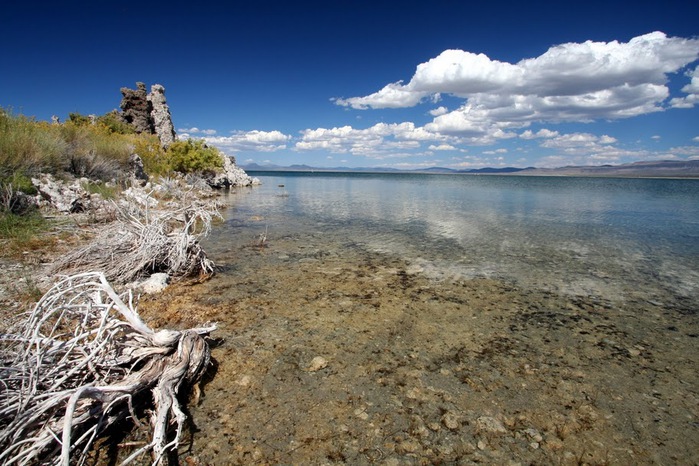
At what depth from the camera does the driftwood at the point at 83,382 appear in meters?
2.98

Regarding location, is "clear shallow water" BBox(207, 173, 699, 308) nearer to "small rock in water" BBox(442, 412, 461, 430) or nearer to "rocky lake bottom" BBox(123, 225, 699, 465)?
"rocky lake bottom" BBox(123, 225, 699, 465)

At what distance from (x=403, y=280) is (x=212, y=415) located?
5.91 m

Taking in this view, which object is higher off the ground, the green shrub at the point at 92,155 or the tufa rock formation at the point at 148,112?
the tufa rock formation at the point at 148,112

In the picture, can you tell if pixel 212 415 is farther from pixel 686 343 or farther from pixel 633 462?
pixel 686 343

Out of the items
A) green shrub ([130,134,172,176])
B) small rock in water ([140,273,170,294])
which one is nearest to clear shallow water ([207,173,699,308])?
small rock in water ([140,273,170,294])

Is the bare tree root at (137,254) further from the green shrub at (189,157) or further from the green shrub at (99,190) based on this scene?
the green shrub at (189,157)

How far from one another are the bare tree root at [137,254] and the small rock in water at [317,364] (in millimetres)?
4707

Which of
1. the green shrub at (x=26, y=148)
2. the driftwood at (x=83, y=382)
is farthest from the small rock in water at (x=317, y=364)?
the green shrub at (x=26, y=148)

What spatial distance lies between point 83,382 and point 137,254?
481cm

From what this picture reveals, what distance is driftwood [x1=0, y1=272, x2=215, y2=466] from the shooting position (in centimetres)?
298

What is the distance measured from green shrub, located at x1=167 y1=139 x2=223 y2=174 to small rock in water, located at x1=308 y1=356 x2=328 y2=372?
4153 cm

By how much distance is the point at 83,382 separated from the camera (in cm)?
384

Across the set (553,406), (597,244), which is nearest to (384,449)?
(553,406)

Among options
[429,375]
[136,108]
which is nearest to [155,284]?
[429,375]
